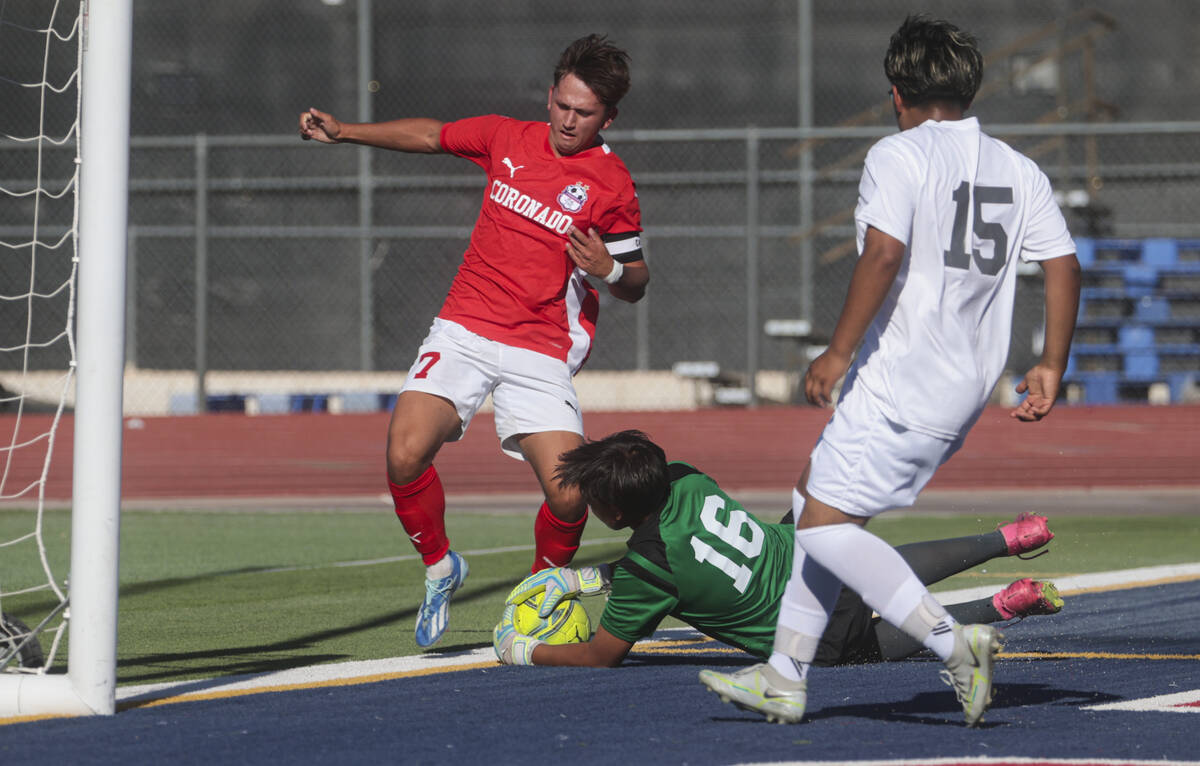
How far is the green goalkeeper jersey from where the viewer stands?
4.20 m

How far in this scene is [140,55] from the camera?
23.4 meters

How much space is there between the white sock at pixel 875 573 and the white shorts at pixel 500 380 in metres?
1.88

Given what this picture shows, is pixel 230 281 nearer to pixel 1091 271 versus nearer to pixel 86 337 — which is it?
pixel 1091 271

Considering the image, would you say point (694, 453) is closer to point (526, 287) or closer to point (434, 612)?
point (526, 287)

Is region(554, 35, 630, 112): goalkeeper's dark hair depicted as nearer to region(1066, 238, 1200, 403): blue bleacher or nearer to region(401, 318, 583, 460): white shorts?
region(401, 318, 583, 460): white shorts

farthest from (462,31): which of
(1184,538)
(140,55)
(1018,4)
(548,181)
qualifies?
(548,181)

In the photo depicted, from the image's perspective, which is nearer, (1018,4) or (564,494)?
(564,494)

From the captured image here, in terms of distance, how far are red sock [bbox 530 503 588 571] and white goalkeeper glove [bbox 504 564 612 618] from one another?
0.47 meters

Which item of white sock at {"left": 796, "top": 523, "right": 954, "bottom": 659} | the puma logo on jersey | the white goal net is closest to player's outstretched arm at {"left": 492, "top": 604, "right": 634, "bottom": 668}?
white sock at {"left": 796, "top": 523, "right": 954, "bottom": 659}

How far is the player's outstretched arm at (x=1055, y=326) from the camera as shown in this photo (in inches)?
147

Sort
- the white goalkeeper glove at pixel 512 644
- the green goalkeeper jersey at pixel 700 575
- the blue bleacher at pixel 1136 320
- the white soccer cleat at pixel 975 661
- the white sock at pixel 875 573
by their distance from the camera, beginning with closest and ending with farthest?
the white soccer cleat at pixel 975 661 → the white sock at pixel 875 573 → the green goalkeeper jersey at pixel 700 575 → the white goalkeeper glove at pixel 512 644 → the blue bleacher at pixel 1136 320

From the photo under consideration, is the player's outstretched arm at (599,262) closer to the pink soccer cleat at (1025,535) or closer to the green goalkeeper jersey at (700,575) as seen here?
the green goalkeeper jersey at (700,575)

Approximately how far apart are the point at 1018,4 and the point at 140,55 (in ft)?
43.2

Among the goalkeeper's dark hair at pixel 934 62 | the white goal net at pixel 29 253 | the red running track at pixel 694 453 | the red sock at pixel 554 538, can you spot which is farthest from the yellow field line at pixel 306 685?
the red running track at pixel 694 453
